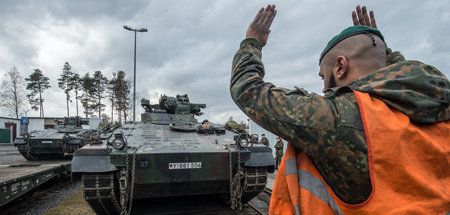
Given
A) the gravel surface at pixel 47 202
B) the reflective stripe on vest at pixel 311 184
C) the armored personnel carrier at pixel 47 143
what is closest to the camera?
the reflective stripe on vest at pixel 311 184

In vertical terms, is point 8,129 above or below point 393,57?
below

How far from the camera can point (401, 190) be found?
0.93 metres

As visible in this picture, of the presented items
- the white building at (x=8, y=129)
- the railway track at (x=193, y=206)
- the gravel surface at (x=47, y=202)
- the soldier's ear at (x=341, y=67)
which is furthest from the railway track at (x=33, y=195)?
the white building at (x=8, y=129)

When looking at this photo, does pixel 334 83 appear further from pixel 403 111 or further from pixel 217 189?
pixel 217 189

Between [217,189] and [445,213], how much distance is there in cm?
454

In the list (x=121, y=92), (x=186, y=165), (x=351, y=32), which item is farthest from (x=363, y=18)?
(x=121, y=92)

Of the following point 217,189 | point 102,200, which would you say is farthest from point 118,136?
point 217,189

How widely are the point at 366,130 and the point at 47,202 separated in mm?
8887

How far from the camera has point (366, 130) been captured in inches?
36.8

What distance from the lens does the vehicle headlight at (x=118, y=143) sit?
4355 millimetres

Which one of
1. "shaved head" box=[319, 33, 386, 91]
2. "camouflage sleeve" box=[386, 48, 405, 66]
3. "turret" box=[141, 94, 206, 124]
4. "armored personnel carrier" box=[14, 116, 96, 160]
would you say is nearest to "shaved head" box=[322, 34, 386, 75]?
"shaved head" box=[319, 33, 386, 91]

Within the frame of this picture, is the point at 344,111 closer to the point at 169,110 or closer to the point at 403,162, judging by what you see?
the point at 403,162

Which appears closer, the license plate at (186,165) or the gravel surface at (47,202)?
the license plate at (186,165)

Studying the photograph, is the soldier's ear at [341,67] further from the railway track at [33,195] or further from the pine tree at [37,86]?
the pine tree at [37,86]
